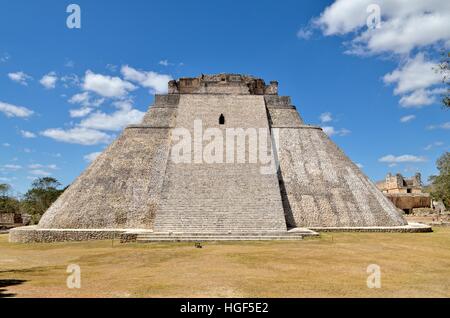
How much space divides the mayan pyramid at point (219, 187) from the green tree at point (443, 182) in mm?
19334

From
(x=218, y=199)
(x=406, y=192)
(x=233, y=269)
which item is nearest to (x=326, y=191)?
(x=218, y=199)

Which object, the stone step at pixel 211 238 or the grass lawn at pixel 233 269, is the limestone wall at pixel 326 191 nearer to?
the stone step at pixel 211 238

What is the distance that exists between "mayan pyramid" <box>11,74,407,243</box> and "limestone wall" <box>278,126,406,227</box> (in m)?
0.06

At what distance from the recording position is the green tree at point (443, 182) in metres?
36.6

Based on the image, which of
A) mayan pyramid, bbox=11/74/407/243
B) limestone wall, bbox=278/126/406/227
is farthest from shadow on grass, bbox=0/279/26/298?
limestone wall, bbox=278/126/406/227

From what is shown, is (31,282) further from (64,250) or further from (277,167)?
(277,167)

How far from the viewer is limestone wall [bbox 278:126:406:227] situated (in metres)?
19.5

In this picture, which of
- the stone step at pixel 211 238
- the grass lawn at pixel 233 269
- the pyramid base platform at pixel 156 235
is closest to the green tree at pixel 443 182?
the pyramid base platform at pixel 156 235

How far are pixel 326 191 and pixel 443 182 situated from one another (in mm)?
22833

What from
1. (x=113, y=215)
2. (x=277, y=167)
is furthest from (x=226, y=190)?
(x=113, y=215)

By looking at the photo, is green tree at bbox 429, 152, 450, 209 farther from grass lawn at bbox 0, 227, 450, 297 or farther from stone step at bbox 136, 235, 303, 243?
stone step at bbox 136, 235, 303, 243

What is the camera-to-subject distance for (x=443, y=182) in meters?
36.9

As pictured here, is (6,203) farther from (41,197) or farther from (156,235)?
(156,235)

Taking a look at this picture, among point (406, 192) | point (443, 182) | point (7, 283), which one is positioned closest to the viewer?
point (7, 283)
